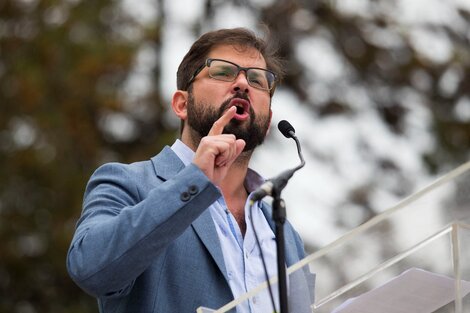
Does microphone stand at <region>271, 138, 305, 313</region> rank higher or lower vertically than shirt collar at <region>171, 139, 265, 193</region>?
higher

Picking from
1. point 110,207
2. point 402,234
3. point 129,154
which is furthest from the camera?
point 129,154

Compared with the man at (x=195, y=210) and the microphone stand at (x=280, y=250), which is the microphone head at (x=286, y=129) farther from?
the microphone stand at (x=280, y=250)

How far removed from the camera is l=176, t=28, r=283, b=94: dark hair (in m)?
4.21

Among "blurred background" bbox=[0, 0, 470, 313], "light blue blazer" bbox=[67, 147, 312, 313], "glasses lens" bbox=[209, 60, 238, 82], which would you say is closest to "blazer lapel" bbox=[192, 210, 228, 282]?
"light blue blazer" bbox=[67, 147, 312, 313]

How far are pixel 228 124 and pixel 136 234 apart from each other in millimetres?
693

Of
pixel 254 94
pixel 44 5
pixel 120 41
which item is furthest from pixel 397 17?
pixel 254 94

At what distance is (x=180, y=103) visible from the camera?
4.20m

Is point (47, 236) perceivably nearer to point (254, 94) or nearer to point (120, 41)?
point (120, 41)

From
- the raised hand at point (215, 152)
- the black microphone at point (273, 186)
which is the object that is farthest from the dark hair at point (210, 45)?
the black microphone at point (273, 186)

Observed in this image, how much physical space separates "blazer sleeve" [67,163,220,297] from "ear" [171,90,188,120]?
805mm

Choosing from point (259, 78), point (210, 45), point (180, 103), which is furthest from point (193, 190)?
point (210, 45)

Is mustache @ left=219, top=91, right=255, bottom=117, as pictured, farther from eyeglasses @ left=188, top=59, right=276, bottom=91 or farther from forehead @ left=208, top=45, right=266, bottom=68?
forehead @ left=208, top=45, right=266, bottom=68

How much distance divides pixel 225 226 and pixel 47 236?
31.2 feet

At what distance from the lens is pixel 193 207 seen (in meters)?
3.35
